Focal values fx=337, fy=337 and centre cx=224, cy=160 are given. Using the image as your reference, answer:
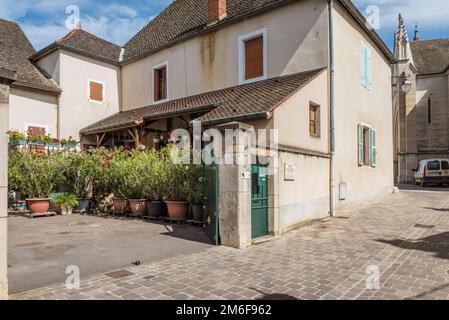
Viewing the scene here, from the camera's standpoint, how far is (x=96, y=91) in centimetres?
1736

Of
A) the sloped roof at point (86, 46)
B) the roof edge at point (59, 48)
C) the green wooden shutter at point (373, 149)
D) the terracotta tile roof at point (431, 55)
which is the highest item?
the terracotta tile roof at point (431, 55)

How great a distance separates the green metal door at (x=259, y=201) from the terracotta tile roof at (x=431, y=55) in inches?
1166

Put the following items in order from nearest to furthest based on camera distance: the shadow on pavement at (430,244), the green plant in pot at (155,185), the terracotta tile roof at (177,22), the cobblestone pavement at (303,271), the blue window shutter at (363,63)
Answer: the cobblestone pavement at (303,271) < the shadow on pavement at (430,244) < the green plant in pot at (155,185) < the blue window shutter at (363,63) < the terracotta tile roof at (177,22)

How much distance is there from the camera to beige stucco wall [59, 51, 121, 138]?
16.1 meters

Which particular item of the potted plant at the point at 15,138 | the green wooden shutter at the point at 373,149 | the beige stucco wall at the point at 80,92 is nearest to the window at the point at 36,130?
the beige stucco wall at the point at 80,92

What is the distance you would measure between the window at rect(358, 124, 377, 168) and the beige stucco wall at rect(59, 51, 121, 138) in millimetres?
12479

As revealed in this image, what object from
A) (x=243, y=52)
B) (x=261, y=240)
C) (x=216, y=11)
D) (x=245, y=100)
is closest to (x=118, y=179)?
(x=245, y=100)

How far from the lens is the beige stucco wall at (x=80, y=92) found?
1606 centimetres

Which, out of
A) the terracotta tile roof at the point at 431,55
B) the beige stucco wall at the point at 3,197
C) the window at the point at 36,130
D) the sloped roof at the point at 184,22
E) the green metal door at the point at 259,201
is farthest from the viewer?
the terracotta tile roof at the point at 431,55

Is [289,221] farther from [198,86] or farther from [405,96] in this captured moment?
[405,96]

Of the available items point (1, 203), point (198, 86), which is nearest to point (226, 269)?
point (1, 203)

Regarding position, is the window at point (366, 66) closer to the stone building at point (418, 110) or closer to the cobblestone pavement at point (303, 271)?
the cobblestone pavement at point (303, 271)
